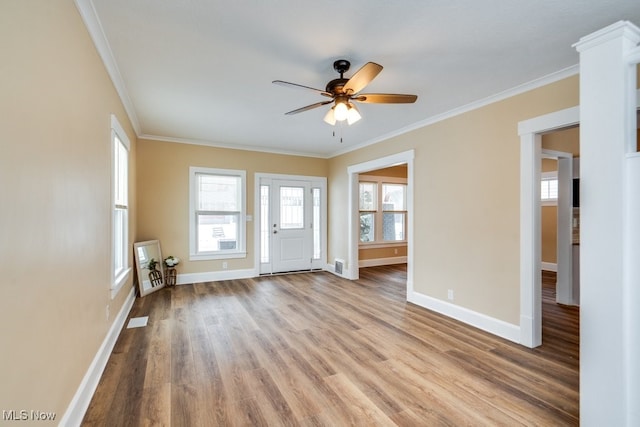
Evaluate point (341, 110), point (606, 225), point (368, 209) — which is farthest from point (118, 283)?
point (368, 209)

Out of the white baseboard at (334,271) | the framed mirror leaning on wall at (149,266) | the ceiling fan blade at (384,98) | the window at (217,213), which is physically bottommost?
the white baseboard at (334,271)

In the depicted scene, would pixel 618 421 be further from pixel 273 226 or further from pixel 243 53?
pixel 273 226

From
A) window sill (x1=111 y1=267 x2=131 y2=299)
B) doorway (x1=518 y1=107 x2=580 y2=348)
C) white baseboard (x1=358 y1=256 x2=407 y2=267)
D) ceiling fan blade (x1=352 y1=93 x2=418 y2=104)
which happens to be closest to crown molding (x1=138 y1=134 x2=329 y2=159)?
window sill (x1=111 y1=267 x2=131 y2=299)

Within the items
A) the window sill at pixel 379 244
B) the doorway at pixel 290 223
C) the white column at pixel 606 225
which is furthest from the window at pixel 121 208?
the window sill at pixel 379 244

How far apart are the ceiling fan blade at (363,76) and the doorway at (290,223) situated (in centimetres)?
384

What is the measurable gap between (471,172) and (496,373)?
2.14 metres

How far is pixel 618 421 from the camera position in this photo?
1562mm

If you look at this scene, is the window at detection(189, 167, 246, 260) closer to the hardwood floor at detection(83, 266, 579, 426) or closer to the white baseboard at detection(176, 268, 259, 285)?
the white baseboard at detection(176, 268, 259, 285)

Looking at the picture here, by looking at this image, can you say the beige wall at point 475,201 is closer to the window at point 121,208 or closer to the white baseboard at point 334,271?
the white baseboard at point 334,271

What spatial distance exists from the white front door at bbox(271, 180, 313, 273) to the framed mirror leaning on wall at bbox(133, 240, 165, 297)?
2.14m

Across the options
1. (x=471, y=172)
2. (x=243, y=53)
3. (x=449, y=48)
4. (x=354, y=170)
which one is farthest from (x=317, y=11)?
(x=354, y=170)

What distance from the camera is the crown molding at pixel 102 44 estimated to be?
1.88 meters

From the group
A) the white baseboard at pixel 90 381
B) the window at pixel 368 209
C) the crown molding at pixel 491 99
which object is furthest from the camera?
the window at pixel 368 209

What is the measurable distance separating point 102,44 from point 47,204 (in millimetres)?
1569
